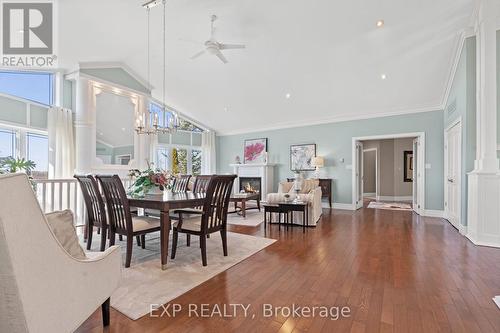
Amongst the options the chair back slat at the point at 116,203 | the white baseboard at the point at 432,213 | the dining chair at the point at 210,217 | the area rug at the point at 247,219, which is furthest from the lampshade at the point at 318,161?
the chair back slat at the point at 116,203

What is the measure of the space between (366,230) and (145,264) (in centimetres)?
366

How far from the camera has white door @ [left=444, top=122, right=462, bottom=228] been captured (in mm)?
4492

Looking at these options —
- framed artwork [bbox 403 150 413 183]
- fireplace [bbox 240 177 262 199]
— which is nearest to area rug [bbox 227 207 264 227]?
fireplace [bbox 240 177 262 199]

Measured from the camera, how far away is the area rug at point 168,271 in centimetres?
198

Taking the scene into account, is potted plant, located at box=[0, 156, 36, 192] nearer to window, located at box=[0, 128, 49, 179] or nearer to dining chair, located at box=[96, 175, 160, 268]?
window, located at box=[0, 128, 49, 179]

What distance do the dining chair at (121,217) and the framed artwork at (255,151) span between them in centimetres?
608

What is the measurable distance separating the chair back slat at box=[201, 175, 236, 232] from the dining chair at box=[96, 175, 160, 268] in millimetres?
570

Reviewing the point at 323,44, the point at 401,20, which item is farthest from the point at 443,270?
the point at 323,44

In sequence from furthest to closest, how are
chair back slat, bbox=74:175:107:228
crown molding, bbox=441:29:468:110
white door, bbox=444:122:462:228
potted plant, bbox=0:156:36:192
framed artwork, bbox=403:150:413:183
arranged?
framed artwork, bbox=403:150:413:183 < white door, bbox=444:122:462:228 < crown molding, bbox=441:29:468:110 < potted plant, bbox=0:156:36:192 < chair back slat, bbox=74:175:107:228

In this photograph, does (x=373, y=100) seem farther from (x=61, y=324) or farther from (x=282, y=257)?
(x=61, y=324)

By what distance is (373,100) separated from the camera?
248 inches

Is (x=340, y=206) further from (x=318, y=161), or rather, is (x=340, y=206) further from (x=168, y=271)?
(x=168, y=271)

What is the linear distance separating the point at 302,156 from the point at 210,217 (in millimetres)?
5504

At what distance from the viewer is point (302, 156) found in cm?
786
